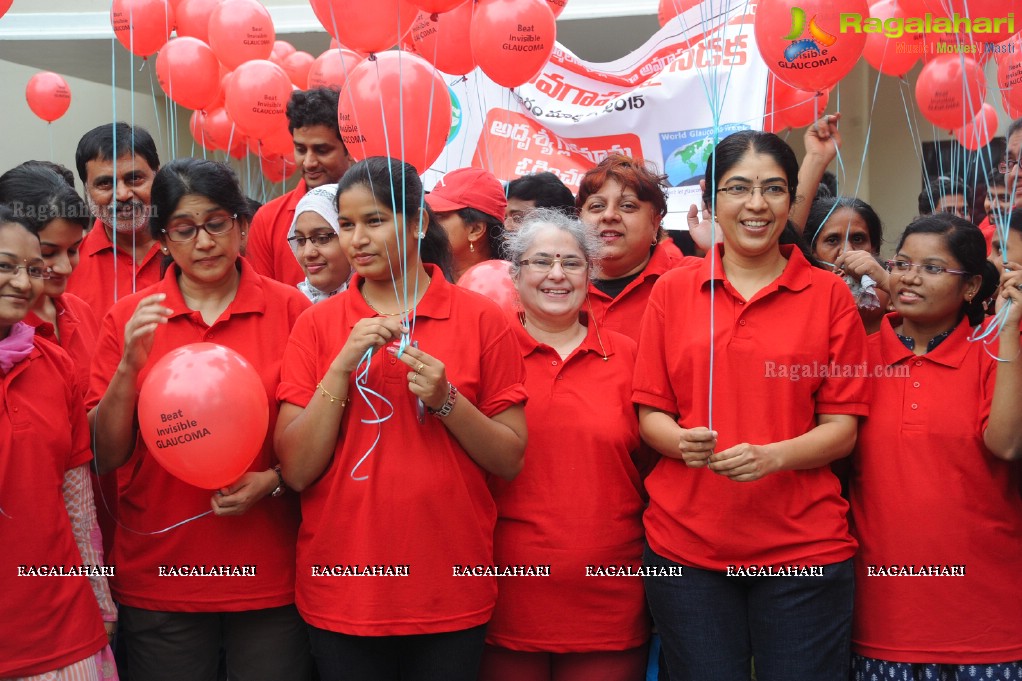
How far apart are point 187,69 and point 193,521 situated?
3.28m

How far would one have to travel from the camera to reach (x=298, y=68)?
6.04 m

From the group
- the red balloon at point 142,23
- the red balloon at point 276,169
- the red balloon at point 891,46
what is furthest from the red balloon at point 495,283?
the red balloon at point 276,169

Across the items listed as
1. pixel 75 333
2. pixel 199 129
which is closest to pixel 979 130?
pixel 75 333

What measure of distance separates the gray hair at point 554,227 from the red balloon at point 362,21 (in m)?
0.72

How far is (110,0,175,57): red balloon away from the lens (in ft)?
16.0

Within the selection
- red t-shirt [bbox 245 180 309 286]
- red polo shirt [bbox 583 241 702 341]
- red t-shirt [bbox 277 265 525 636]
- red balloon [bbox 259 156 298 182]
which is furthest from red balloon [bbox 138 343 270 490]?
red balloon [bbox 259 156 298 182]

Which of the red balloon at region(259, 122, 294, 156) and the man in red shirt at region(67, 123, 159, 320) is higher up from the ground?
the red balloon at region(259, 122, 294, 156)

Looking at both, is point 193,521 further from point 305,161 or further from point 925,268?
point 925,268

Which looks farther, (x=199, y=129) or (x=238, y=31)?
(x=199, y=129)

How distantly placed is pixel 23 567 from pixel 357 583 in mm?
722

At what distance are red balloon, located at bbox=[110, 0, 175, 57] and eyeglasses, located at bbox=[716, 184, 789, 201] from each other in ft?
11.9

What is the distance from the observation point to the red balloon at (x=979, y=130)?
4091mm

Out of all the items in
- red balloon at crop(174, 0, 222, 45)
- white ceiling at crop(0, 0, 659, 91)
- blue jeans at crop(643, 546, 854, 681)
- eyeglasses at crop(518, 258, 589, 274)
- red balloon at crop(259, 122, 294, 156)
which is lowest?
blue jeans at crop(643, 546, 854, 681)

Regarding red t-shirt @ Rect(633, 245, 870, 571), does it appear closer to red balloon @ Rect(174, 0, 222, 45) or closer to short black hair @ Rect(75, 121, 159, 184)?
short black hair @ Rect(75, 121, 159, 184)
